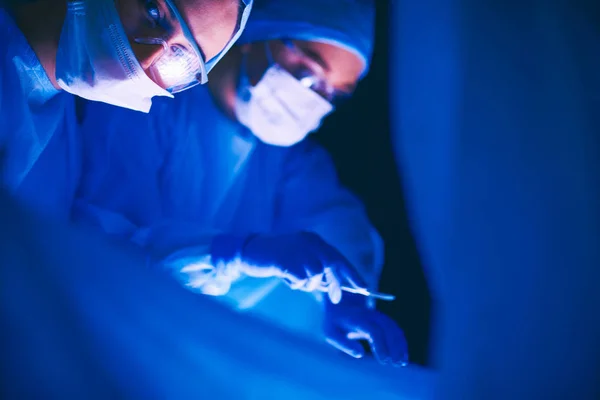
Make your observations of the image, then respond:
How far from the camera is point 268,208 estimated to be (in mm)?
1201

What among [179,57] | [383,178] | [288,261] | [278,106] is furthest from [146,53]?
[383,178]

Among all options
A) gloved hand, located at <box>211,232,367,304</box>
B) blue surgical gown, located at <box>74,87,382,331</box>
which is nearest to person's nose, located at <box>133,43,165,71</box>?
blue surgical gown, located at <box>74,87,382,331</box>

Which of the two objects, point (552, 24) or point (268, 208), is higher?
point (552, 24)

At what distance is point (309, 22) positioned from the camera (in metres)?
1.00

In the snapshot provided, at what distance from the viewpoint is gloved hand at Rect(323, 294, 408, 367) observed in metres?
0.88

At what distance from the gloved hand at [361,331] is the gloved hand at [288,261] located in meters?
0.09

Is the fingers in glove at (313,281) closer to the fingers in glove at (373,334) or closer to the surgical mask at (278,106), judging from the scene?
the fingers in glove at (373,334)

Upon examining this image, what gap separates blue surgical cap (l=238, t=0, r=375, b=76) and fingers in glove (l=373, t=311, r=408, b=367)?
68cm

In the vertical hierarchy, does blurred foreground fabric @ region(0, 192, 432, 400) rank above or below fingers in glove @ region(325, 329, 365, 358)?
below

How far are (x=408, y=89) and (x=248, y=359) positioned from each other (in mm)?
620

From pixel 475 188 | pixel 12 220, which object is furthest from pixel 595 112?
pixel 12 220

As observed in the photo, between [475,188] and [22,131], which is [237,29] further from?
[475,188]

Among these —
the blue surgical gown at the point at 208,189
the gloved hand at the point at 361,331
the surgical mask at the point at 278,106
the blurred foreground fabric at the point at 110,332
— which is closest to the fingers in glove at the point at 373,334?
the gloved hand at the point at 361,331

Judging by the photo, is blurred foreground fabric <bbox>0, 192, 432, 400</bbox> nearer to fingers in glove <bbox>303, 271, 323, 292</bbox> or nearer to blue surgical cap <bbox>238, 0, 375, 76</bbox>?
fingers in glove <bbox>303, 271, 323, 292</bbox>
